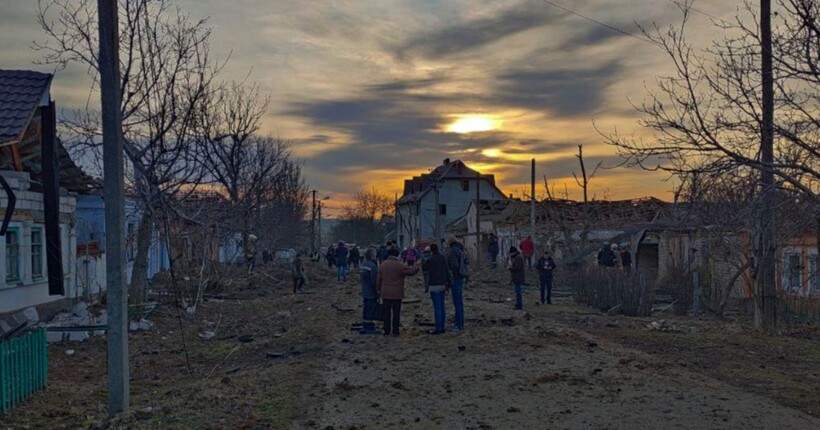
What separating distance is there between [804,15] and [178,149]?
16.5 m

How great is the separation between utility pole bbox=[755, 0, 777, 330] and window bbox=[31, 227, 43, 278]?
678 inches

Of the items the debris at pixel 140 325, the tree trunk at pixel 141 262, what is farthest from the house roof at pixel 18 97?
the tree trunk at pixel 141 262

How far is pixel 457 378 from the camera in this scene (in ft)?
36.5

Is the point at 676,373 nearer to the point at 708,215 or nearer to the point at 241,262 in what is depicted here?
the point at 708,215

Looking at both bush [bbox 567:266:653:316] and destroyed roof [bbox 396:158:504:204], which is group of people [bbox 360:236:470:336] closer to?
bush [bbox 567:266:653:316]

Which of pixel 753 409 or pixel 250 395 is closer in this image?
pixel 753 409

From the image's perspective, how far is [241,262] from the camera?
47.3m

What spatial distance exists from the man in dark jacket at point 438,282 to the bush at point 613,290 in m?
6.92

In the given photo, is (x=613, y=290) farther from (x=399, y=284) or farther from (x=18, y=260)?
(x=18, y=260)

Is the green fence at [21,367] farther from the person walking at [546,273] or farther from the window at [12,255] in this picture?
the person walking at [546,273]

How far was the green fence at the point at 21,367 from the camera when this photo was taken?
10406 millimetres

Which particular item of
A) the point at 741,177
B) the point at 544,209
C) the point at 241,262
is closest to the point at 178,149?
the point at 741,177

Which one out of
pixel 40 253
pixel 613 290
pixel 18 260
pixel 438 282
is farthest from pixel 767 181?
pixel 40 253

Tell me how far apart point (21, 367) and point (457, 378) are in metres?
6.00
